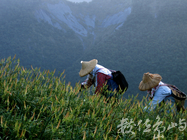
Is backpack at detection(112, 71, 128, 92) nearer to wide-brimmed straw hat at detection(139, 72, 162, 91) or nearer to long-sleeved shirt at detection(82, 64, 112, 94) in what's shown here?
long-sleeved shirt at detection(82, 64, 112, 94)

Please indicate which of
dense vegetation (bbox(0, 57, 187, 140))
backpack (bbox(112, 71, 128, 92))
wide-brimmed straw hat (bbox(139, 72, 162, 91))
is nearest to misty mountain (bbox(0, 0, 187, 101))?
wide-brimmed straw hat (bbox(139, 72, 162, 91))

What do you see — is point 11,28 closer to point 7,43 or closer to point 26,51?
point 7,43

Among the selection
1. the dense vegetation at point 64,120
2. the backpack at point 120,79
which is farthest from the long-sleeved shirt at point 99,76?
the dense vegetation at point 64,120

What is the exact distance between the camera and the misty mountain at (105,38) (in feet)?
234

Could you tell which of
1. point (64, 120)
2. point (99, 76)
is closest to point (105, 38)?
point (99, 76)

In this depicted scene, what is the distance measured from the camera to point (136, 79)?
213 feet

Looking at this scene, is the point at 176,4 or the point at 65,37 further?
the point at 65,37

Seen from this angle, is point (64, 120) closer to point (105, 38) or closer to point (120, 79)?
point (120, 79)

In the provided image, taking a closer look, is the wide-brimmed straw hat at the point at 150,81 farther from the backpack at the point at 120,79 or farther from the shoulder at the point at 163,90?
the backpack at the point at 120,79

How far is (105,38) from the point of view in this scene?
96.8 meters

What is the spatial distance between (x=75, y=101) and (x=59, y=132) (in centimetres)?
85

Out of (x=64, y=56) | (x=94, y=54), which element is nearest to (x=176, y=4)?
(x=94, y=54)

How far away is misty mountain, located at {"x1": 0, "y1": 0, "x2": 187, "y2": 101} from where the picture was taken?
71.4 metres

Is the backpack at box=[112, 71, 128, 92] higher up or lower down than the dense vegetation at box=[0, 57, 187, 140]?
higher up
